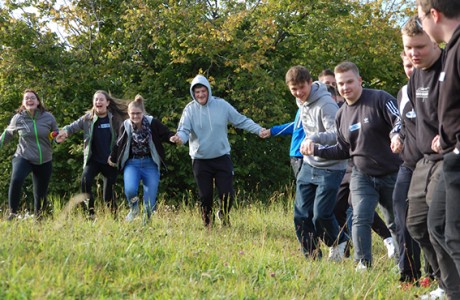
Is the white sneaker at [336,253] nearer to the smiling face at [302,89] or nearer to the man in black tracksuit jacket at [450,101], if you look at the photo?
the smiling face at [302,89]

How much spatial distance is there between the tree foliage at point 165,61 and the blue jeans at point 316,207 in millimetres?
7682

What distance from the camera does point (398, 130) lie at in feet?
17.0

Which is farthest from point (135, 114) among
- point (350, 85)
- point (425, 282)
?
point (425, 282)

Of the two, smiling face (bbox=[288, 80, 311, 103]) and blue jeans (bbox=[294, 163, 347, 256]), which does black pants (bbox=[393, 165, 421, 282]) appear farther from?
smiling face (bbox=[288, 80, 311, 103])

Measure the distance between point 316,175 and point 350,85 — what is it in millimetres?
1015

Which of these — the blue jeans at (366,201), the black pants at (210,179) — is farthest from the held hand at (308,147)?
the black pants at (210,179)

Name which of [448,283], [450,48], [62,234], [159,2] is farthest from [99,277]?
[159,2]

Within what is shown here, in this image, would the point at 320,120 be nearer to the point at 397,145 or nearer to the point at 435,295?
the point at 397,145

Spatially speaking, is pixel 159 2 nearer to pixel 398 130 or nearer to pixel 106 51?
pixel 106 51

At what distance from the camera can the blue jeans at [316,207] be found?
20.1 ft

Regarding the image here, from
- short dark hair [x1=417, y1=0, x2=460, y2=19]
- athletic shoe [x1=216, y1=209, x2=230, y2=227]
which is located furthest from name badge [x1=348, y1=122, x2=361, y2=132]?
athletic shoe [x1=216, y1=209, x2=230, y2=227]

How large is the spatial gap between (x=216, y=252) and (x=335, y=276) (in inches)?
43.0

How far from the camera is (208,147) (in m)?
8.01

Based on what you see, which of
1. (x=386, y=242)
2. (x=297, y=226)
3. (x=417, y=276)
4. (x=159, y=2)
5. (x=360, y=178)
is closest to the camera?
(x=417, y=276)
